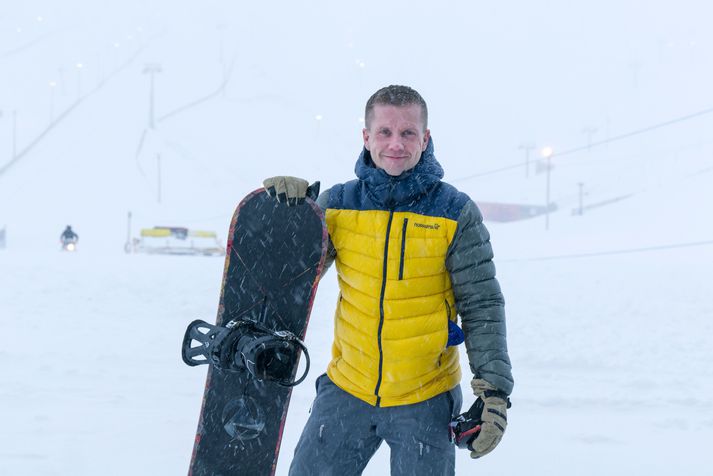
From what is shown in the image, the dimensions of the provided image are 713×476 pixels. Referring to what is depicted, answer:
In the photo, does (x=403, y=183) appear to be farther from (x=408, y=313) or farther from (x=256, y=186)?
(x=256, y=186)

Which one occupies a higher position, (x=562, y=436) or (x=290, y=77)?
(x=290, y=77)

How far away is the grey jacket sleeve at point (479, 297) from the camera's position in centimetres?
231

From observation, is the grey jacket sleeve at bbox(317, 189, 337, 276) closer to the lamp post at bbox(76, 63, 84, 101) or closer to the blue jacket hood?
the blue jacket hood

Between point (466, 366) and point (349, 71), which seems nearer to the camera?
point (466, 366)

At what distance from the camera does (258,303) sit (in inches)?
102

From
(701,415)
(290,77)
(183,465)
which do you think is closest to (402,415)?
(183,465)

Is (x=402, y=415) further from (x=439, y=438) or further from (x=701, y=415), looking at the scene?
(x=701, y=415)

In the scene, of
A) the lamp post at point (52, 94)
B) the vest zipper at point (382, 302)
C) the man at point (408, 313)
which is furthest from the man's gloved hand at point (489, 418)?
the lamp post at point (52, 94)

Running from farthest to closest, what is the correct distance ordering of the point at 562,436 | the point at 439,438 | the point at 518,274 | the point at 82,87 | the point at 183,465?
1. the point at 82,87
2. the point at 518,274
3. the point at 562,436
4. the point at 183,465
5. the point at 439,438

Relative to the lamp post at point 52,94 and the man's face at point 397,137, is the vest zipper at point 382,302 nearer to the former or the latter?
the man's face at point 397,137

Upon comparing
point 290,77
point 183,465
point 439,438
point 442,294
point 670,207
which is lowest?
point 183,465

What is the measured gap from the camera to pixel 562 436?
487 centimetres

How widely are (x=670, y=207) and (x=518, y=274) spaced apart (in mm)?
19058

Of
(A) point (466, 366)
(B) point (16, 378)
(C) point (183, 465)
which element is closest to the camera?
(C) point (183, 465)
